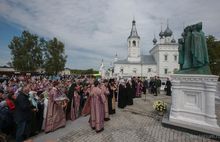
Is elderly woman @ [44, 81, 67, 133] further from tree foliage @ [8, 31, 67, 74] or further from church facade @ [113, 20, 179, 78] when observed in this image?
church facade @ [113, 20, 179, 78]

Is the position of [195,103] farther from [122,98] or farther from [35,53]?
[35,53]

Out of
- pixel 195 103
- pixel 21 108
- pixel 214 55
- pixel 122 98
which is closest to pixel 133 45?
pixel 214 55

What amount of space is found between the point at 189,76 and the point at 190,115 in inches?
59.1

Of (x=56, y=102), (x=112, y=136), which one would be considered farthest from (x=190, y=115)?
(x=56, y=102)

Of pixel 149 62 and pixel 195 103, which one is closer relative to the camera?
pixel 195 103

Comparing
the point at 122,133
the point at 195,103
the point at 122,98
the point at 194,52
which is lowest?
the point at 122,133

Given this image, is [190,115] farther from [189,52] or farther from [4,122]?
[4,122]

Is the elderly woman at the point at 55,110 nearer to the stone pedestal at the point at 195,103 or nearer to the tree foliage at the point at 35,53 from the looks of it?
the stone pedestal at the point at 195,103

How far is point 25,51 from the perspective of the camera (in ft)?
110

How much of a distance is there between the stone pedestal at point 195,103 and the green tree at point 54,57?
31.2 meters

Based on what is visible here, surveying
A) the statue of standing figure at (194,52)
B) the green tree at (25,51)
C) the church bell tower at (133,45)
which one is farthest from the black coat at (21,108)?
the church bell tower at (133,45)

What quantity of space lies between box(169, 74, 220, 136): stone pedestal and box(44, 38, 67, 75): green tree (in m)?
31.2

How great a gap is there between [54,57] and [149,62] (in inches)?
1704

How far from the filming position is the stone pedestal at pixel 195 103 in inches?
271
